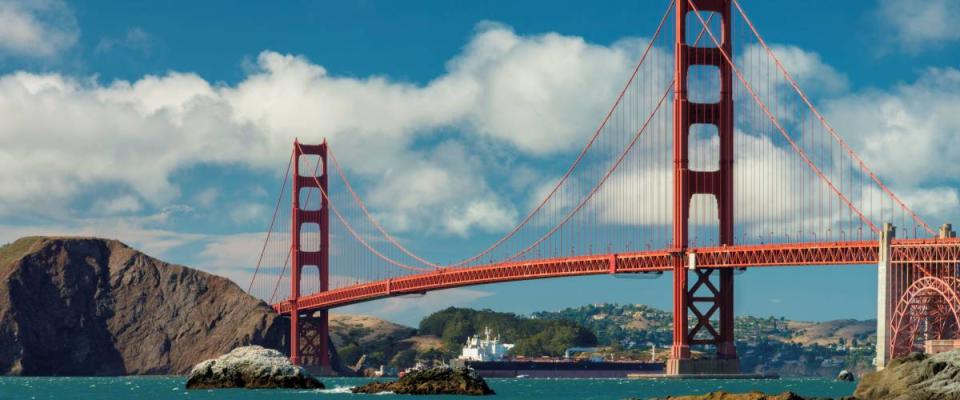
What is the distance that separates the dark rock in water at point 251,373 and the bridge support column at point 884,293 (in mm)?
29044

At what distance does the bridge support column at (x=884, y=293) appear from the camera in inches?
3376

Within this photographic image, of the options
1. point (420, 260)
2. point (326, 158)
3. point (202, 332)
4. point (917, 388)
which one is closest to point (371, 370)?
point (202, 332)

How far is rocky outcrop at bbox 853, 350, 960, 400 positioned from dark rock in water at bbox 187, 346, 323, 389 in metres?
37.1

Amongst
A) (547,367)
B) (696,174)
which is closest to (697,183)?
(696,174)

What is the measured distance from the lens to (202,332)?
15988 centimetres

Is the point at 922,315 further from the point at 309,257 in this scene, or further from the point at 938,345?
the point at 309,257

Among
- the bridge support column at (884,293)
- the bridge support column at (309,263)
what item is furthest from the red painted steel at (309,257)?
the bridge support column at (884,293)

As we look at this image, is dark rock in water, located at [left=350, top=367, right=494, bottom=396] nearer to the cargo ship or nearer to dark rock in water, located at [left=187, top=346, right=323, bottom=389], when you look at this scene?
dark rock in water, located at [left=187, top=346, right=323, bottom=389]

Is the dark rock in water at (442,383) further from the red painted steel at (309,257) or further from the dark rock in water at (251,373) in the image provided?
the red painted steel at (309,257)

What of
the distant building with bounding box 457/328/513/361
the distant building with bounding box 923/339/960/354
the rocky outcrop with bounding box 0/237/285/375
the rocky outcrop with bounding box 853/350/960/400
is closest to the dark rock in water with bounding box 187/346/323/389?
the distant building with bounding box 923/339/960/354

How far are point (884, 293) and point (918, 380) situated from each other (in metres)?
34.1

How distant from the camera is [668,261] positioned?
97062mm

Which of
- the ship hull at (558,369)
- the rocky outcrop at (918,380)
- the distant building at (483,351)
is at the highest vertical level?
the rocky outcrop at (918,380)

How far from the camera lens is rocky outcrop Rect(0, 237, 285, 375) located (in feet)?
509
